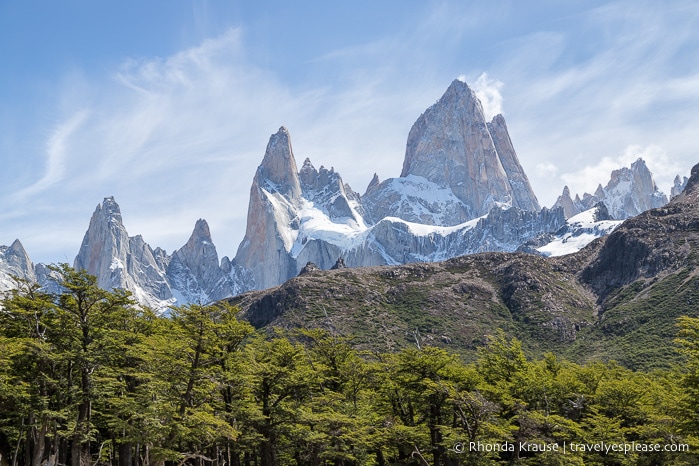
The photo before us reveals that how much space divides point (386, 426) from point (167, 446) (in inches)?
644

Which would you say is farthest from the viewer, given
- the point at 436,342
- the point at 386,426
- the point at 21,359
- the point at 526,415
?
the point at 436,342

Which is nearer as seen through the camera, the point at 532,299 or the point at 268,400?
the point at 268,400

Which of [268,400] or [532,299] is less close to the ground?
[532,299]

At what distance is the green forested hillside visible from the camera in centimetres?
3184

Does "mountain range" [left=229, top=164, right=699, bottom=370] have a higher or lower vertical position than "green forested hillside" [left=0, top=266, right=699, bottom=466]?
higher

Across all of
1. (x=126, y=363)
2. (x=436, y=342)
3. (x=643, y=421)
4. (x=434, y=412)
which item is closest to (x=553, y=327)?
(x=436, y=342)

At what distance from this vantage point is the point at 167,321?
46.5m

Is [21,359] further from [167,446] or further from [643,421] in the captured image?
[643,421]

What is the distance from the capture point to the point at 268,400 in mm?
38594

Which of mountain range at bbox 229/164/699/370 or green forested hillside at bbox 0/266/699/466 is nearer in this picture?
green forested hillside at bbox 0/266/699/466

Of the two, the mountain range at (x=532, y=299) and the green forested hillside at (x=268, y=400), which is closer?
the green forested hillside at (x=268, y=400)

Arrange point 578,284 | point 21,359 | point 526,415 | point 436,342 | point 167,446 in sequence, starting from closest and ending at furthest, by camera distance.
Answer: point 167,446 < point 21,359 < point 526,415 < point 436,342 < point 578,284

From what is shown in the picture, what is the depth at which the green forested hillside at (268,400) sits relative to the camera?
104 feet

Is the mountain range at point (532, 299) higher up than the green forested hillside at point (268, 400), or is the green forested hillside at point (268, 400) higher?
the mountain range at point (532, 299)
